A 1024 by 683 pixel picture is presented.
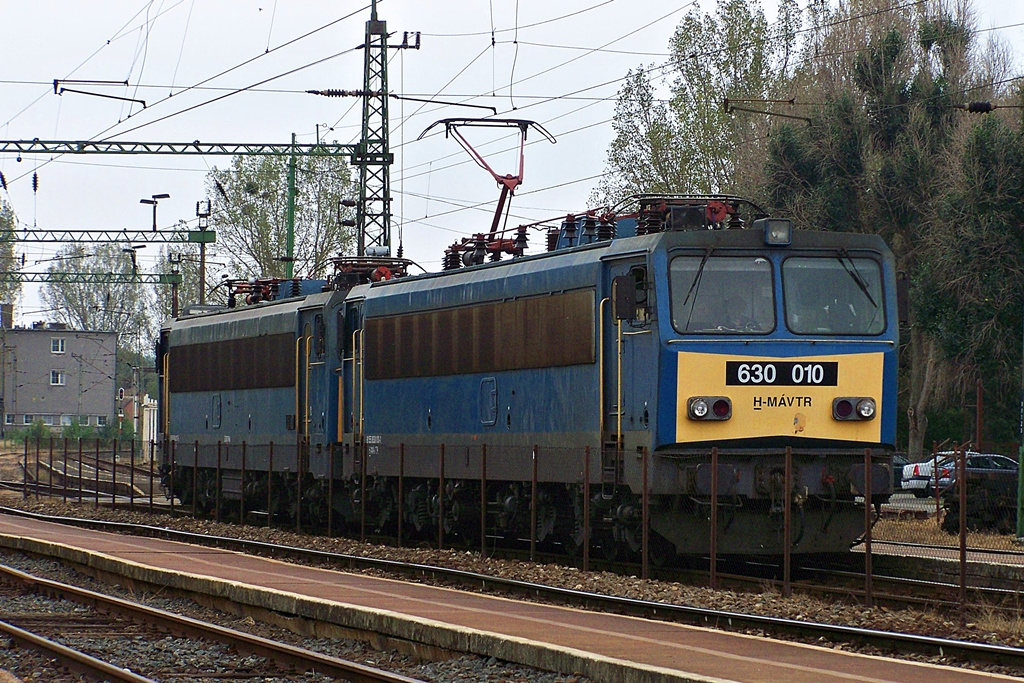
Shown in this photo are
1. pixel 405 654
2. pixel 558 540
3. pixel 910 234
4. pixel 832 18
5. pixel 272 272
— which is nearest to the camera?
pixel 405 654

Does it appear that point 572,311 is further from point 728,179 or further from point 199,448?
point 728,179

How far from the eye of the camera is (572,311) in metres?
18.8

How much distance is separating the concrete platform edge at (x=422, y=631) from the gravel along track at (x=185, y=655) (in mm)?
110

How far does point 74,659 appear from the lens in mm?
12742

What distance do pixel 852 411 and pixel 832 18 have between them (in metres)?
34.8

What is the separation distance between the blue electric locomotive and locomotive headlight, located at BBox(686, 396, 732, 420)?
0.03 m

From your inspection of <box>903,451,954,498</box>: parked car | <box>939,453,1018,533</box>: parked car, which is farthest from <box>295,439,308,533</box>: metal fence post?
<box>903,451,954,498</box>: parked car

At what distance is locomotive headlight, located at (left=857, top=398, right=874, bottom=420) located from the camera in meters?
17.5

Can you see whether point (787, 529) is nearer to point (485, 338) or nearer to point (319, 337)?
point (485, 338)

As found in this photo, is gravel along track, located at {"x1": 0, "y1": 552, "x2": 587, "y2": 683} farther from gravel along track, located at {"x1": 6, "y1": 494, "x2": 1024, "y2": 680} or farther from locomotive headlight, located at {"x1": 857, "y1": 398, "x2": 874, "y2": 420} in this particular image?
locomotive headlight, located at {"x1": 857, "y1": 398, "x2": 874, "y2": 420}

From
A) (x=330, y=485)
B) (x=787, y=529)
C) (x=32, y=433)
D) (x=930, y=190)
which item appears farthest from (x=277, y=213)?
(x=787, y=529)

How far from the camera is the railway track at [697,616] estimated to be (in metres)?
11.6

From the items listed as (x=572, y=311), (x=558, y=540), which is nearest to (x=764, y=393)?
(x=572, y=311)

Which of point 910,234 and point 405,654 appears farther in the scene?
point 910,234
